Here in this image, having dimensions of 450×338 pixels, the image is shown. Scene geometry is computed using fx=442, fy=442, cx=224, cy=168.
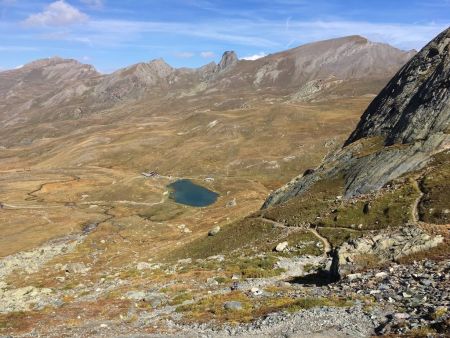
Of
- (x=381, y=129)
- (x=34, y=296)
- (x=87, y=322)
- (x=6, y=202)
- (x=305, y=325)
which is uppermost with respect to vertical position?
(x=381, y=129)

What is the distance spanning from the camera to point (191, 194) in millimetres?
177375

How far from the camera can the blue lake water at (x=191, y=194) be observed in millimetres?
164500

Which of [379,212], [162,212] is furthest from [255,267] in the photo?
[162,212]

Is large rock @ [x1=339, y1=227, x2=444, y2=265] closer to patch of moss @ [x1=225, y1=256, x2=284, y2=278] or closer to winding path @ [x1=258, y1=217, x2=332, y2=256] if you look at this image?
patch of moss @ [x1=225, y1=256, x2=284, y2=278]

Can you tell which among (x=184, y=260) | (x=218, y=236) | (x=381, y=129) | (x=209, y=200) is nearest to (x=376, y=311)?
(x=184, y=260)

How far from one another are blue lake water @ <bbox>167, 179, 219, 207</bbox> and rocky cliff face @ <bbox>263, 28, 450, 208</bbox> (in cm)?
7178

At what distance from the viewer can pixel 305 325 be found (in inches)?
1100

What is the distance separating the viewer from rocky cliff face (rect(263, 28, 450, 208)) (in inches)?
2776

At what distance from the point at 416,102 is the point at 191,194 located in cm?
10617

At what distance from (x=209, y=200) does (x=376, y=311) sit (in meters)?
139

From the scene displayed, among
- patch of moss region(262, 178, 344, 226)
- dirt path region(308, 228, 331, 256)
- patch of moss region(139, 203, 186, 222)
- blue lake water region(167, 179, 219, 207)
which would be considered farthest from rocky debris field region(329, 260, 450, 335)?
blue lake water region(167, 179, 219, 207)

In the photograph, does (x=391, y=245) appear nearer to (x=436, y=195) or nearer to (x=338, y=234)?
(x=338, y=234)

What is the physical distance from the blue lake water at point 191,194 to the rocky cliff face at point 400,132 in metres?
Answer: 71.8

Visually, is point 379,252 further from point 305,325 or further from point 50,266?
point 50,266
